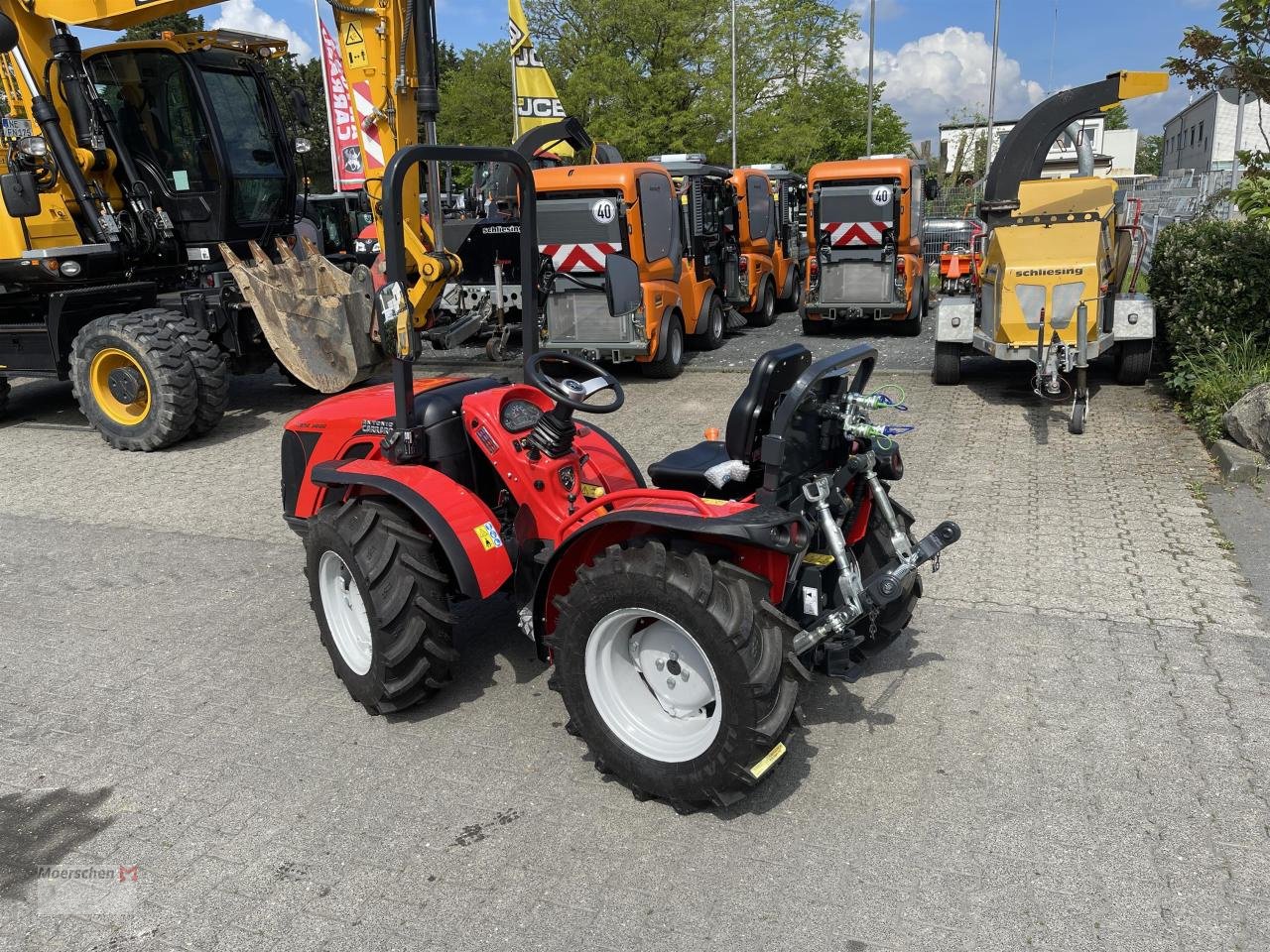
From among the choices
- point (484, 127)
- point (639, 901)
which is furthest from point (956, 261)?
point (484, 127)

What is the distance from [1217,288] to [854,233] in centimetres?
535

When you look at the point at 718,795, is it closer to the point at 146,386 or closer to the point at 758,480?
A: the point at 758,480

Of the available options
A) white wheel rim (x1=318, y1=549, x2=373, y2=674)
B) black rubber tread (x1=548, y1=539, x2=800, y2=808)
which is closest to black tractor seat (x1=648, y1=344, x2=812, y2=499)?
black rubber tread (x1=548, y1=539, x2=800, y2=808)

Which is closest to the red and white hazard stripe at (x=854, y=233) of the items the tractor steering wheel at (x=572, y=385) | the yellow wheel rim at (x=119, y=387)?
the yellow wheel rim at (x=119, y=387)

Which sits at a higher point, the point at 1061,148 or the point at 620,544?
the point at 1061,148

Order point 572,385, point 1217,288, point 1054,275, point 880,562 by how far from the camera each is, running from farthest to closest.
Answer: point 1054,275
point 1217,288
point 880,562
point 572,385

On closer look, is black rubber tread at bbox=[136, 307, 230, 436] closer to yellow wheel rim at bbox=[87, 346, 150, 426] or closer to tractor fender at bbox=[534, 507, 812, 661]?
yellow wheel rim at bbox=[87, 346, 150, 426]

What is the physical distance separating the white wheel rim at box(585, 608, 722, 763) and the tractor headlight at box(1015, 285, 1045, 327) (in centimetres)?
640

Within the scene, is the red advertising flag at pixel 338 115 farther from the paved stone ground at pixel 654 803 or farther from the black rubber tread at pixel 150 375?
the paved stone ground at pixel 654 803

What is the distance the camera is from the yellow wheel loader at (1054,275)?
817cm

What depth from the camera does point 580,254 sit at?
33.3ft

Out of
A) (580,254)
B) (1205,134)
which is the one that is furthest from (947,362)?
(1205,134)

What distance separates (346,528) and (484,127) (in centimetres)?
3032

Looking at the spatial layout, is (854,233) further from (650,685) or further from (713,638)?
(713,638)
